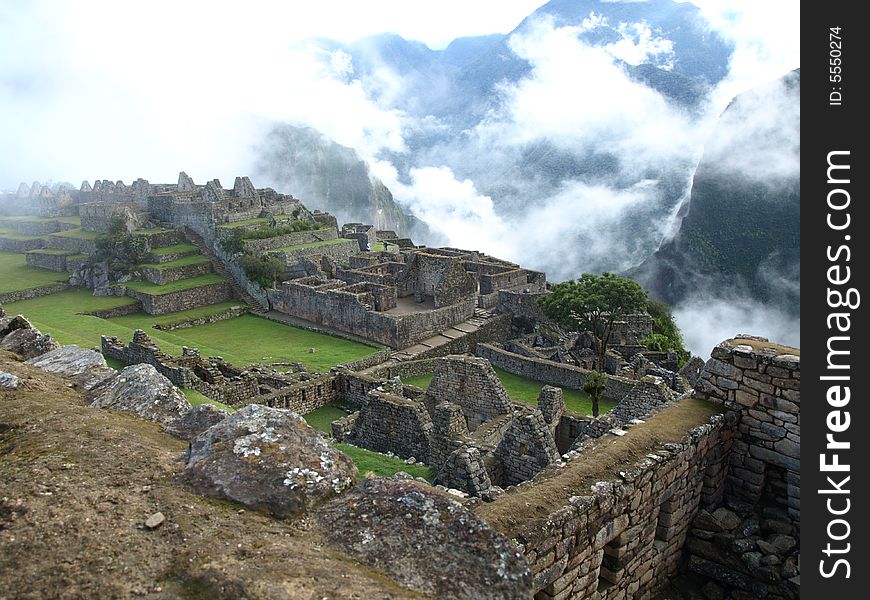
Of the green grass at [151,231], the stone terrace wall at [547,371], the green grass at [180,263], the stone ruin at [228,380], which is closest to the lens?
the stone ruin at [228,380]

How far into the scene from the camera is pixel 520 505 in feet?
16.8

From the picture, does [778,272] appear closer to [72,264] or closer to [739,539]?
[739,539]

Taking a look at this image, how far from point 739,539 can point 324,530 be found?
4.92 m

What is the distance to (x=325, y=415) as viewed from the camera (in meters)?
18.4

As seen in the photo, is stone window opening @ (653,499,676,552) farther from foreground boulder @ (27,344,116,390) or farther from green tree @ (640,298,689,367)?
green tree @ (640,298,689,367)

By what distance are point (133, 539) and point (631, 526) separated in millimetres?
4324

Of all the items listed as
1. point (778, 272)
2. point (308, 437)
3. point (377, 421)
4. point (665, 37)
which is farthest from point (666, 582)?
point (665, 37)

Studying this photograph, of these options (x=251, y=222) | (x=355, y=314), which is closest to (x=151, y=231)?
(x=251, y=222)

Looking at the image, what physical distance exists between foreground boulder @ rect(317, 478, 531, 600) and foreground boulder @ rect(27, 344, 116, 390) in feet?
14.3

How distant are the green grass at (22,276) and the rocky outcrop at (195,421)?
3434cm

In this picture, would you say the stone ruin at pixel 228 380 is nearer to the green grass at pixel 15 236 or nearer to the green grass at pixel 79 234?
the green grass at pixel 79 234

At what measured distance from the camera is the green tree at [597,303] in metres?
24.8

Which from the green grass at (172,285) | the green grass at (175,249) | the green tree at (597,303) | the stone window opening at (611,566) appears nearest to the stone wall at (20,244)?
the green grass at (175,249)

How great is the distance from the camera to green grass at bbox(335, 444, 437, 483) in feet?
34.8
